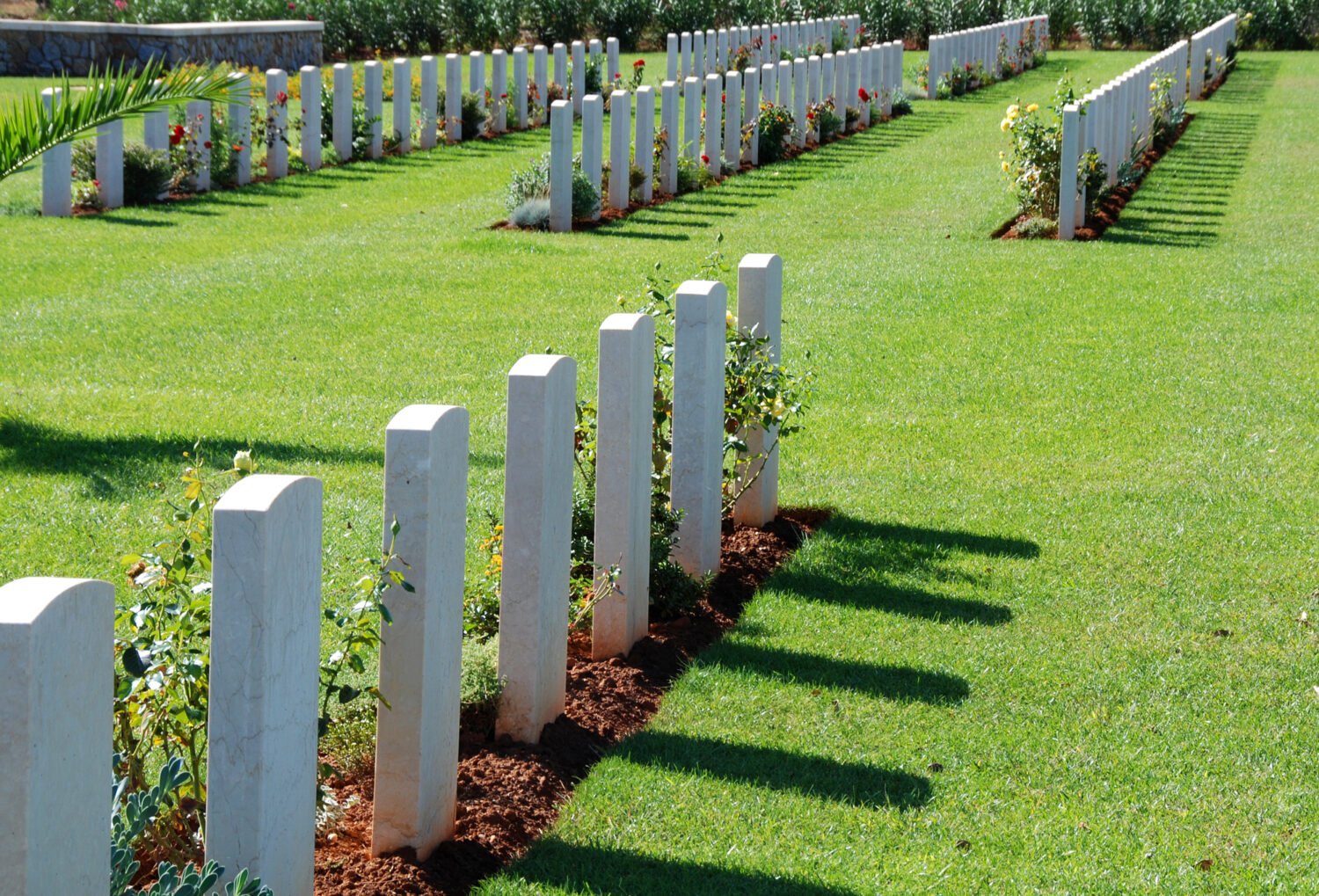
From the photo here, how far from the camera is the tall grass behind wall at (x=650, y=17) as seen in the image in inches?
1259

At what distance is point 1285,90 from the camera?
27797 mm

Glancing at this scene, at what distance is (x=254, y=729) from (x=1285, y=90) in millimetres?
28573

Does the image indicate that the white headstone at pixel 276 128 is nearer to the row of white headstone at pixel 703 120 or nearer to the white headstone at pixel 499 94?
the row of white headstone at pixel 703 120

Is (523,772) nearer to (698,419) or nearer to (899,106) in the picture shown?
(698,419)

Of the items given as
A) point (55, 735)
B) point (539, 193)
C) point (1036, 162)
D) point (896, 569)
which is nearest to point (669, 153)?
point (539, 193)

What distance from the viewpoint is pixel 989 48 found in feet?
97.9

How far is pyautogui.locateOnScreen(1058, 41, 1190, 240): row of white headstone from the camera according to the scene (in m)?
13.3

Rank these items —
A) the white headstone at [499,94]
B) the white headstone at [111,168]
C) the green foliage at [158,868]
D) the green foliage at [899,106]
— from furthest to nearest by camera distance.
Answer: the green foliage at [899,106]
the white headstone at [499,94]
the white headstone at [111,168]
the green foliage at [158,868]

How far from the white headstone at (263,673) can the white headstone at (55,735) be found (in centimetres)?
34

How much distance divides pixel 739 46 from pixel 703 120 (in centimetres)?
1018

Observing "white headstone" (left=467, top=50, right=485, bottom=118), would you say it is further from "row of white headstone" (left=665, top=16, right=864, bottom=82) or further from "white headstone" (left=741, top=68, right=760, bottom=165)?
"row of white headstone" (left=665, top=16, right=864, bottom=82)

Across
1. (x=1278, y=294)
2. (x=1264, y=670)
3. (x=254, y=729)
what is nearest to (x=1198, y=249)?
(x=1278, y=294)

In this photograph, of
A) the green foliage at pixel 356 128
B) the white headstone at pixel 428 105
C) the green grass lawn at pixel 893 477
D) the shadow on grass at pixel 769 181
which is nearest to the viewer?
the green grass lawn at pixel 893 477

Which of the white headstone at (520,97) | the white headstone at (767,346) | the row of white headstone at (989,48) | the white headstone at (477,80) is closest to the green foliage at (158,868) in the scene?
the white headstone at (767,346)
